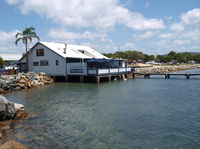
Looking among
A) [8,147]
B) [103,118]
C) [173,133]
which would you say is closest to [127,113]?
[103,118]

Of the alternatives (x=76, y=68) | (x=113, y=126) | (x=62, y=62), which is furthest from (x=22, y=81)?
(x=113, y=126)

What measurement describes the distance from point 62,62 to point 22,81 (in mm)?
8162

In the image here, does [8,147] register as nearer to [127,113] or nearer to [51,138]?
[51,138]

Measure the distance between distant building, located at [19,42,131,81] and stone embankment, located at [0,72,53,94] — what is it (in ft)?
8.19

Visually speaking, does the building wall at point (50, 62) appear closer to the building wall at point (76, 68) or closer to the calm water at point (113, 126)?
the building wall at point (76, 68)

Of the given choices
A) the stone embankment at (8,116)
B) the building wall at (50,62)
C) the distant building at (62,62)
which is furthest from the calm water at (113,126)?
the building wall at (50,62)

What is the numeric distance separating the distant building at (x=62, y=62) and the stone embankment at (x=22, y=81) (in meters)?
2.50

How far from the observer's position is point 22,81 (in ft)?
105

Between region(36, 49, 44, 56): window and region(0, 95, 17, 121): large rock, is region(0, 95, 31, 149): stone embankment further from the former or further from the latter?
region(36, 49, 44, 56): window

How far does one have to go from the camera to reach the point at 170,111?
15.8 m

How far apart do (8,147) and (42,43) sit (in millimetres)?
33099

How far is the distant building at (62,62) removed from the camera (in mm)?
36094

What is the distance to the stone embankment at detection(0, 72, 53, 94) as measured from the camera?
95.0 ft

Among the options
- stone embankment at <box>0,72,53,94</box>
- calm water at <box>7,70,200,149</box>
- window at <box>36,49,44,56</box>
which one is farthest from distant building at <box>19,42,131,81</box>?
calm water at <box>7,70,200,149</box>
